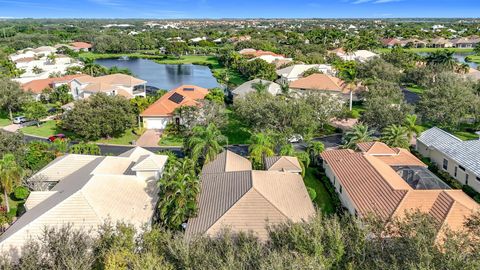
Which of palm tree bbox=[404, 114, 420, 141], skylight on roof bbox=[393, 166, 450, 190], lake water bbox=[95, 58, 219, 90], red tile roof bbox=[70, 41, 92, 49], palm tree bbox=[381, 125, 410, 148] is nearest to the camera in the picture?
skylight on roof bbox=[393, 166, 450, 190]

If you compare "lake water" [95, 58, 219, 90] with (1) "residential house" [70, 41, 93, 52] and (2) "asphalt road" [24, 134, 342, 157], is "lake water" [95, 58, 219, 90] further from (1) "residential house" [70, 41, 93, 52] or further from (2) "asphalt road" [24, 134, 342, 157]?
(2) "asphalt road" [24, 134, 342, 157]

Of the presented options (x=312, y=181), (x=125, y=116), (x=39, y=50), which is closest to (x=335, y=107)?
Answer: (x=312, y=181)

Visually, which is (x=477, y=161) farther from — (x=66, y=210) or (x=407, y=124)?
(x=66, y=210)

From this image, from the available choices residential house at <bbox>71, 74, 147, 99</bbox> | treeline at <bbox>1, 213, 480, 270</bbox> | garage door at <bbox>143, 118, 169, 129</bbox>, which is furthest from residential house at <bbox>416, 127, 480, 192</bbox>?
residential house at <bbox>71, 74, 147, 99</bbox>

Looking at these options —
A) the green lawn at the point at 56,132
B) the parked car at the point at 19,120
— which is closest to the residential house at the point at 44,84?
the parked car at the point at 19,120

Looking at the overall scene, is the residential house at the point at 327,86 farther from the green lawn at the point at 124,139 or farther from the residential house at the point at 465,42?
the residential house at the point at 465,42

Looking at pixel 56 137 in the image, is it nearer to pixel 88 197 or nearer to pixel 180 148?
pixel 180 148
